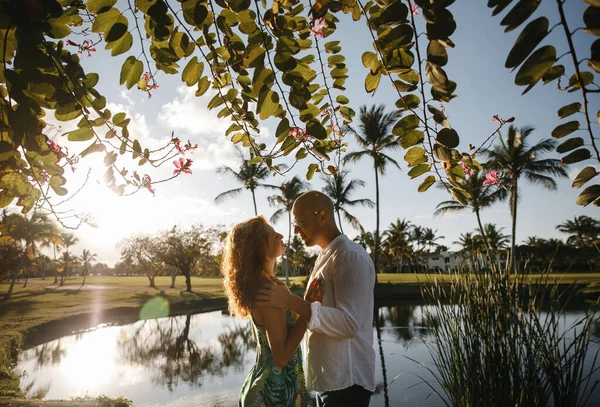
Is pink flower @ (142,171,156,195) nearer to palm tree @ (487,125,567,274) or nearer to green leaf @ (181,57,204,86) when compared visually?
green leaf @ (181,57,204,86)

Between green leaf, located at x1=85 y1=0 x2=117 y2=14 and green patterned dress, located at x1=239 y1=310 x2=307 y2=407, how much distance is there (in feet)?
4.89

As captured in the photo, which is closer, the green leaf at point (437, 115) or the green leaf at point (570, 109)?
the green leaf at point (570, 109)

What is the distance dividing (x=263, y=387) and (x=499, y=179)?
141cm

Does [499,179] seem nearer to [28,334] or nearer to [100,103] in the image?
[100,103]

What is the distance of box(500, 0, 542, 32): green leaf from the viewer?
44cm

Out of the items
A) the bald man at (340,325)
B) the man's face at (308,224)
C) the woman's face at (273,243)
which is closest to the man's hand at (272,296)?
the bald man at (340,325)

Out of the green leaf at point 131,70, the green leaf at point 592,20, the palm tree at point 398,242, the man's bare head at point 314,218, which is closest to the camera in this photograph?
the green leaf at point 592,20

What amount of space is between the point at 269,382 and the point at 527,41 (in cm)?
175

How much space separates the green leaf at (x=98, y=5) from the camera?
2.59 ft

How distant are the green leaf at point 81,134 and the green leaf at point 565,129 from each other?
1141mm

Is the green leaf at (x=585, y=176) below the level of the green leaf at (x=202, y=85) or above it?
below

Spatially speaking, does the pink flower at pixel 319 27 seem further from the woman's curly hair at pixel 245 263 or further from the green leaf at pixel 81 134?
the woman's curly hair at pixel 245 263

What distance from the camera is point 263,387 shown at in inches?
68.2

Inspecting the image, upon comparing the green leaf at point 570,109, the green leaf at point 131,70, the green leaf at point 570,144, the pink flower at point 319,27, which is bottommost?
the green leaf at point 570,144
